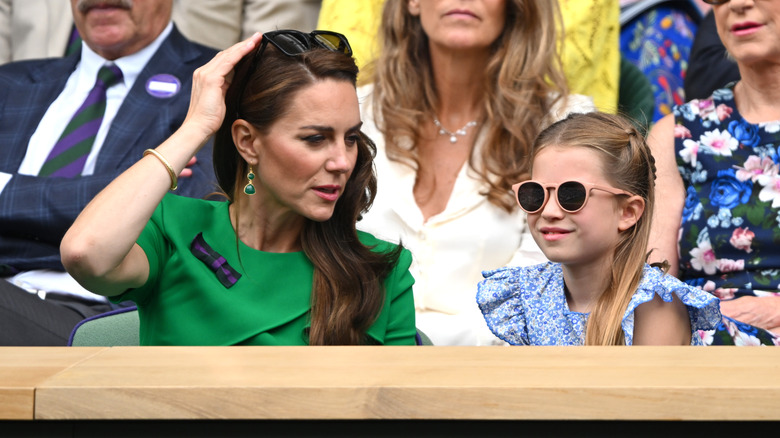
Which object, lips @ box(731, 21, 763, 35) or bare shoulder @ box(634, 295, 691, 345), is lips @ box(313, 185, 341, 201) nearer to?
bare shoulder @ box(634, 295, 691, 345)

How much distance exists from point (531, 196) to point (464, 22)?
3.26ft

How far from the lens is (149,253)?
1.71 meters

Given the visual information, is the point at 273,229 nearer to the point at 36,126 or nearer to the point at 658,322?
the point at 658,322

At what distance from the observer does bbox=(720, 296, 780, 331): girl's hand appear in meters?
2.03

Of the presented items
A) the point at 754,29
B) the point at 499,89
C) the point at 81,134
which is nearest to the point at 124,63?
the point at 81,134

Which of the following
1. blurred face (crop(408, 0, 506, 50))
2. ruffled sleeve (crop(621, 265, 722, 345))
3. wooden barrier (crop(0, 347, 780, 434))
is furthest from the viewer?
blurred face (crop(408, 0, 506, 50))

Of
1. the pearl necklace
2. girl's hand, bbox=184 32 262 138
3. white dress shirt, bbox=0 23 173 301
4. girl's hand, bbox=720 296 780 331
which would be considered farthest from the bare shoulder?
white dress shirt, bbox=0 23 173 301

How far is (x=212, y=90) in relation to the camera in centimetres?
175

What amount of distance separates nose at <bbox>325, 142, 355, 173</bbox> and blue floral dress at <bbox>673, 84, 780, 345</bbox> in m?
0.90

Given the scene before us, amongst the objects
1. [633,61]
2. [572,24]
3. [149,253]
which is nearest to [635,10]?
[633,61]

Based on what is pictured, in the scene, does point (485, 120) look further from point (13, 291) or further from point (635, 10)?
point (13, 291)

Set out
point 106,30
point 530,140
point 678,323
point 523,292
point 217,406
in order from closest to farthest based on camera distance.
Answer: point 217,406
point 678,323
point 523,292
point 530,140
point 106,30

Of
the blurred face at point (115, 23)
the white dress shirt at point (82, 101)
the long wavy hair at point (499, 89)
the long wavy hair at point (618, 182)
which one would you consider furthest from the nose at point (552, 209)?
the blurred face at point (115, 23)

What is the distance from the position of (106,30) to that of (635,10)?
5.57ft
